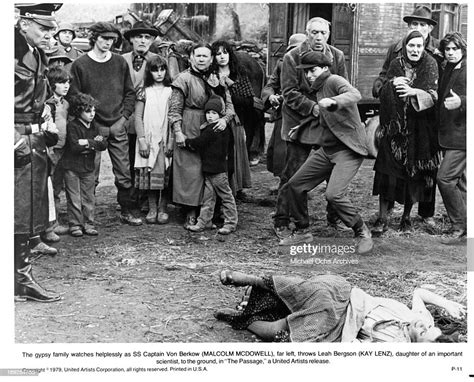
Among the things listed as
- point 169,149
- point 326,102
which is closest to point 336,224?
point 326,102

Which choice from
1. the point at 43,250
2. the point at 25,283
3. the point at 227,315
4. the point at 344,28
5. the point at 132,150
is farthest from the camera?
the point at 344,28

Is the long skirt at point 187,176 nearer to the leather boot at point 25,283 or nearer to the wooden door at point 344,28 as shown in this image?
the leather boot at point 25,283

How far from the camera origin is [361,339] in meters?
3.98

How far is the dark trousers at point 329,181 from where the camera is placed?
474 cm

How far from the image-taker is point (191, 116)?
5094 mm

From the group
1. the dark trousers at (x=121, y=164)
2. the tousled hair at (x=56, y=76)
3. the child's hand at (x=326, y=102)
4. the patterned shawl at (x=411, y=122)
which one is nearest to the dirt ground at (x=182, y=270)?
the dark trousers at (x=121, y=164)

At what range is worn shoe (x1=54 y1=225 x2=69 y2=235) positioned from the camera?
488 cm

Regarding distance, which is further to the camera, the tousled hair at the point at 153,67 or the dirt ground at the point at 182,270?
the tousled hair at the point at 153,67

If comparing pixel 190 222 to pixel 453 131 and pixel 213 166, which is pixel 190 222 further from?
pixel 453 131

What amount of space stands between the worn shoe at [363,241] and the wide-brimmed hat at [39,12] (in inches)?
92.0

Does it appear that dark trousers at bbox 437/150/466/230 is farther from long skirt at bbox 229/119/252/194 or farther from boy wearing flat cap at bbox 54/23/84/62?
boy wearing flat cap at bbox 54/23/84/62

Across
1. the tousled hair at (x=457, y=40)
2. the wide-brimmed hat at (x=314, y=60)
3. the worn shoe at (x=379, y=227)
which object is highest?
the tousled hair at (x=457, y=40)

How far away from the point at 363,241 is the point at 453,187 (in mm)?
693

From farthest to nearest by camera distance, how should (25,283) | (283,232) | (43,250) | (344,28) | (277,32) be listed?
1. (277,32)
2. (344,28)
3. (283,232)
4. (43,250)
5. (25,283)
